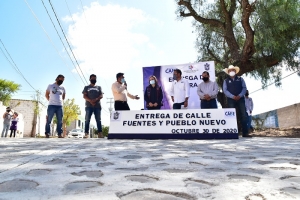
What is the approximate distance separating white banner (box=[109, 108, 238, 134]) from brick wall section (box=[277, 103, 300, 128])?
10466mm

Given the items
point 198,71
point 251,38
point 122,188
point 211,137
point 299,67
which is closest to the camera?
point 122,188

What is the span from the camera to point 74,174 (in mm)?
1723

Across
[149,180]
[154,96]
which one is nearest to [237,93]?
[154,96]

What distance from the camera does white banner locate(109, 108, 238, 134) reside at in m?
5.71

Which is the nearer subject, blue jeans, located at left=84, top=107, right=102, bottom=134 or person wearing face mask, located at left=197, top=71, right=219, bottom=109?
person wearing face mask, located at left=197, top=71, right=219, bottom=109

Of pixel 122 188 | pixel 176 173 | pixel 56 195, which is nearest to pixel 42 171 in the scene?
pixel 56 195

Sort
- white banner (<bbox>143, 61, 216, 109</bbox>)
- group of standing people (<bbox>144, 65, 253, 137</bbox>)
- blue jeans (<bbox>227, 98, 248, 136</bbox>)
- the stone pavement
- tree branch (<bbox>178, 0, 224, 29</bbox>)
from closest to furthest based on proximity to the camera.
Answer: the stone pavement
blue jeans (<bbox>227, 98, 248, 136</bbox>)
group of standing people (<bbox>144, 65, 253, 137</bbox>)
white banner (<bbox>143, 61, 216, 109</bbox>)
tree branch (<bbox>178, 0, 224, 29</bbox>)

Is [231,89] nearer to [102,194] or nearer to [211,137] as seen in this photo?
[211,137]

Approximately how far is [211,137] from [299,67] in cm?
715

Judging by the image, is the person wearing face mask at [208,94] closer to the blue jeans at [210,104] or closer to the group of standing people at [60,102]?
the blue jeans at [210,104]

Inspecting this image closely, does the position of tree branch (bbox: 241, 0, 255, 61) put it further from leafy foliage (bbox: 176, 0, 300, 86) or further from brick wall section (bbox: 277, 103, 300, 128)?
brick wall section (bbox: 277, 103, 300, 128)

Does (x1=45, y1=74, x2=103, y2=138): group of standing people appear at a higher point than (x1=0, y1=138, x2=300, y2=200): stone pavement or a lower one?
higher

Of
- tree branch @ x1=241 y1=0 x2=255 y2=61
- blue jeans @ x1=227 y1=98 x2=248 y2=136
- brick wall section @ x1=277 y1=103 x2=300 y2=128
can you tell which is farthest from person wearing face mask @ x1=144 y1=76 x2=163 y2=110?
brick wall section @ x1=277 y1=103 x2=300 y2=128

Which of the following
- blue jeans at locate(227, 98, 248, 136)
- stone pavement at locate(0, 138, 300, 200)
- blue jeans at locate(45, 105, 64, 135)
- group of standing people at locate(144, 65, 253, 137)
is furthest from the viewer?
blue jeans at locate(45, 105, 64, 135)
